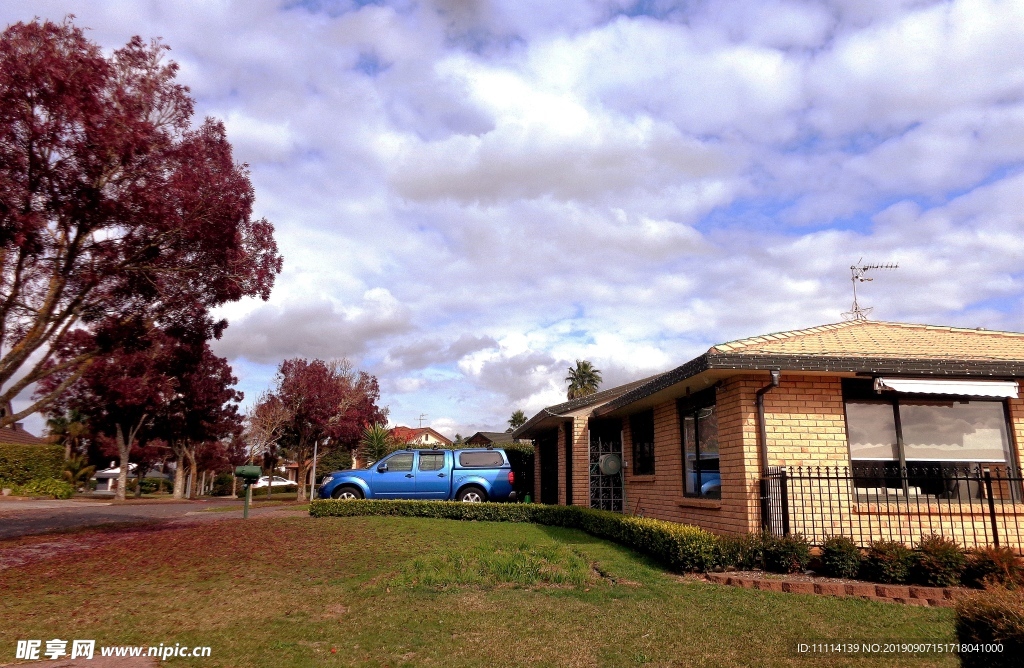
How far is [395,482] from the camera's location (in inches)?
685

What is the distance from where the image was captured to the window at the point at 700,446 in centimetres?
1072

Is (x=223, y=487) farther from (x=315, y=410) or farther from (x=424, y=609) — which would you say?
(x=424, y=609)

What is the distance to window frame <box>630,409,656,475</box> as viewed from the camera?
14297 mm

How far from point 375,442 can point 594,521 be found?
30.4 metres

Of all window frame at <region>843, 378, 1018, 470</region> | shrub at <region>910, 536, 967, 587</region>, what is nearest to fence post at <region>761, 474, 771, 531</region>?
window frame at <region>843, 378, 1018, 470</region>

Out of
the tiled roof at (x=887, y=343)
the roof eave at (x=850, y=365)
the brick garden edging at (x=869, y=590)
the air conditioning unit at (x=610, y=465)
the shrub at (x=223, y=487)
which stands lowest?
the shrub at (x=223, y=487)

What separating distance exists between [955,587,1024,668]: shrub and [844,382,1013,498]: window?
6348 millimetres

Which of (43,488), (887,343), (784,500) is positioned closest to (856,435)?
(887,343)

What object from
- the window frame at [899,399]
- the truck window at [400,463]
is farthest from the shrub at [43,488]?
the window frame at [899,399]

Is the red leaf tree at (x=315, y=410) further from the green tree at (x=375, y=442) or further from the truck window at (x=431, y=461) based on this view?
the truck window at (x=431, y=461)

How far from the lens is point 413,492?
686 inches

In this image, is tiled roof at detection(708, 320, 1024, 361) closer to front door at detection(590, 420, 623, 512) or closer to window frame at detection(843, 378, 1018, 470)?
window frame at detection(843, 378, 1018, 470)

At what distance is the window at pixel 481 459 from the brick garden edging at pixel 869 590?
34.5 ft

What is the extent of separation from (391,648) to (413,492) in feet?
38.9
